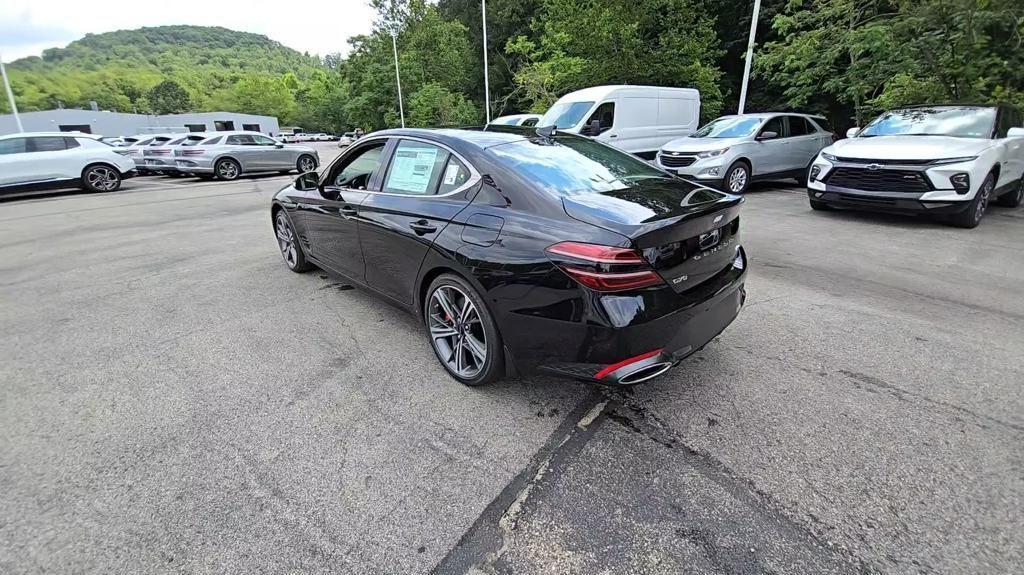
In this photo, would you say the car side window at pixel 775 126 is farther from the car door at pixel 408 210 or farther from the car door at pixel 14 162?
the car door at pixel 14 162

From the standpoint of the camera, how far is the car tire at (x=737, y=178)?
9316mm

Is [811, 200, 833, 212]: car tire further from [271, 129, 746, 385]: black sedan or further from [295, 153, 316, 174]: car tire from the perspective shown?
[295, 153, 316, 174]: car tire

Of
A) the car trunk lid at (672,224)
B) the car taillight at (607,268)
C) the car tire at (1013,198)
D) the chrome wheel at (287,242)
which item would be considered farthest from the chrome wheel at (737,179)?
the car taillight at (607,268)

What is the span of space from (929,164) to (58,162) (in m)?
17.7

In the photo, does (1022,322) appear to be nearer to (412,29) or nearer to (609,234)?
(609,234)

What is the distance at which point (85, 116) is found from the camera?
6147 centimetres

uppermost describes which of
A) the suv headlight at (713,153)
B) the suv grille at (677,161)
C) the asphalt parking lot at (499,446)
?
the suv headlight at (713,153)

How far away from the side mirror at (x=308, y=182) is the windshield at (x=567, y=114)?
842cm

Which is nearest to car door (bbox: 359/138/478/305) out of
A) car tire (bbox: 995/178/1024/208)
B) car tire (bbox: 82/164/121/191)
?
car tire (bbox: 995/178/1024/208)

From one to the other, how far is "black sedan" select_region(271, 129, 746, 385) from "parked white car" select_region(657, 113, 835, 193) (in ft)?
21.6

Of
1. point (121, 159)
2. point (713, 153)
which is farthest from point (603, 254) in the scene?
point (121, 159)

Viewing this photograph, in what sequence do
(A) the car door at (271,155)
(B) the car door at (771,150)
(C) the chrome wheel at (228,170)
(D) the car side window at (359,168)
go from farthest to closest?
1. (A) the car door at (271,155)
2. (C) the chrome wheel at (228,170)
3. (B) the car door at (771,150)
4. (D) the car side window at (359,168)

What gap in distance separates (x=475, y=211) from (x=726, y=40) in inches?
990

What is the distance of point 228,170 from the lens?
1561 centimetres
